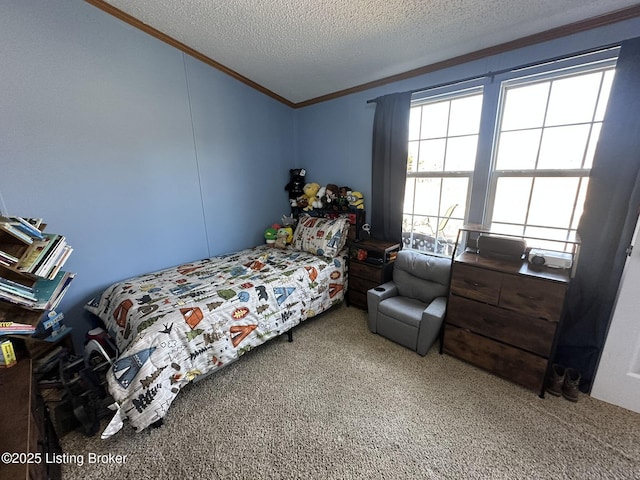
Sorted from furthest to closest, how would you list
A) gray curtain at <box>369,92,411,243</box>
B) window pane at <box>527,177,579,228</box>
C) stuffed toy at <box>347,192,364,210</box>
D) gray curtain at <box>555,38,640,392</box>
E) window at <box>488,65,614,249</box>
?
stuffed toy at <box>347,192,364,210</box>
gray curtain at <box>369,92,411,243</box>
window pane at <box>527,177,579,228</box>
window at <box>488,65,614,249</box>
gray curtain at <box>555,38,640,392</box>

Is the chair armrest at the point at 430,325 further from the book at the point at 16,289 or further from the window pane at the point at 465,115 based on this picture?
the book at the point at 16,289

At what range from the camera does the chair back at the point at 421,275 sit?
2.20m

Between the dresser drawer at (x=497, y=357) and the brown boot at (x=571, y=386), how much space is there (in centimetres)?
17

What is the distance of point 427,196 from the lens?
2520mm

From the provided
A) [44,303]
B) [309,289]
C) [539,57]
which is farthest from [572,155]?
[44,303]

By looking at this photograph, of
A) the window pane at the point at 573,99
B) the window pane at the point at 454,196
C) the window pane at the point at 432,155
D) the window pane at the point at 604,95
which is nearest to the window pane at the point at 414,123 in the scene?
the window pane at the point at 432,155

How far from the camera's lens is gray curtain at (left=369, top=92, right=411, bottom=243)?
2.43m

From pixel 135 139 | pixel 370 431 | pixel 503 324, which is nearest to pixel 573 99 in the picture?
pixel 503 324

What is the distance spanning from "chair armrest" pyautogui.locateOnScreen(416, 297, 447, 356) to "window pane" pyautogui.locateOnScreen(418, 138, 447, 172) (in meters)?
1.30

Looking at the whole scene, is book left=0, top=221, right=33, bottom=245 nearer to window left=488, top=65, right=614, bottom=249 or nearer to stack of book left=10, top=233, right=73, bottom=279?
stack of book left=10, top=233, right=73, bottom=279

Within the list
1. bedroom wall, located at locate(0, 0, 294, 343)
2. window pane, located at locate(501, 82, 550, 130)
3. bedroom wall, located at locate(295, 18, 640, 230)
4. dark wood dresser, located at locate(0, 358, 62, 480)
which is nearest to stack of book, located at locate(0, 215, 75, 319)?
dark wood dresser, located at locate(0, 358, 62, 480)

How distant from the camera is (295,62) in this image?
237 centimetres

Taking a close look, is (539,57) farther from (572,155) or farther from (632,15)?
(572,155)

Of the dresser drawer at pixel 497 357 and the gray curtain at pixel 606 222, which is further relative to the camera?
the dresser drawer at pixel 497 357
